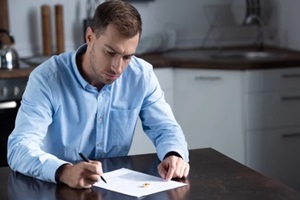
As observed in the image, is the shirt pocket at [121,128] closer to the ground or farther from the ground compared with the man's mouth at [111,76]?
closer to the ground

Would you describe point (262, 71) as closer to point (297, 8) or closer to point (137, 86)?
point (297, 8)

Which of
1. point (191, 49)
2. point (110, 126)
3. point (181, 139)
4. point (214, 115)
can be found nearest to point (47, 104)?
point (110, 126)

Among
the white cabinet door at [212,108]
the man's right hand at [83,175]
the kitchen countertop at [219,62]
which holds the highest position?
the man's right hand at [83,175]

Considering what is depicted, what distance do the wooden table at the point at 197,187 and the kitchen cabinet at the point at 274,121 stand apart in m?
1.49

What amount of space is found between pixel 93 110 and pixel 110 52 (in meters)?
0.26

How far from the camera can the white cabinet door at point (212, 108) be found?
11.4 feet

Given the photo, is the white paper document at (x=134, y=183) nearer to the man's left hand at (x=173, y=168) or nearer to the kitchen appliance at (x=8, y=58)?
the man's left hand at (x=173, y=168)

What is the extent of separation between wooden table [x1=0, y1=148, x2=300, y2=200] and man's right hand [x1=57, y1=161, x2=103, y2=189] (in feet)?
0.06

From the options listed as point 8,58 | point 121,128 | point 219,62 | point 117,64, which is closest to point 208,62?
point 219,62

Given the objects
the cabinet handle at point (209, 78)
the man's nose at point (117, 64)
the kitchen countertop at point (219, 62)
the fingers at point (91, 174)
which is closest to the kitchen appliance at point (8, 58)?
the kitchen countertop at point (219, 62)

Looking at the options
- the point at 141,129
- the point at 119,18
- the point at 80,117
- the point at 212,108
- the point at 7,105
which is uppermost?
the point at 119,18

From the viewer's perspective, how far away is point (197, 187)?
1.79 meters

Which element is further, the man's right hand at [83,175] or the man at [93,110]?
the man at [93,110]

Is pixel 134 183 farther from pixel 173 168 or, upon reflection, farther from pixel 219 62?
pixel 219 62
